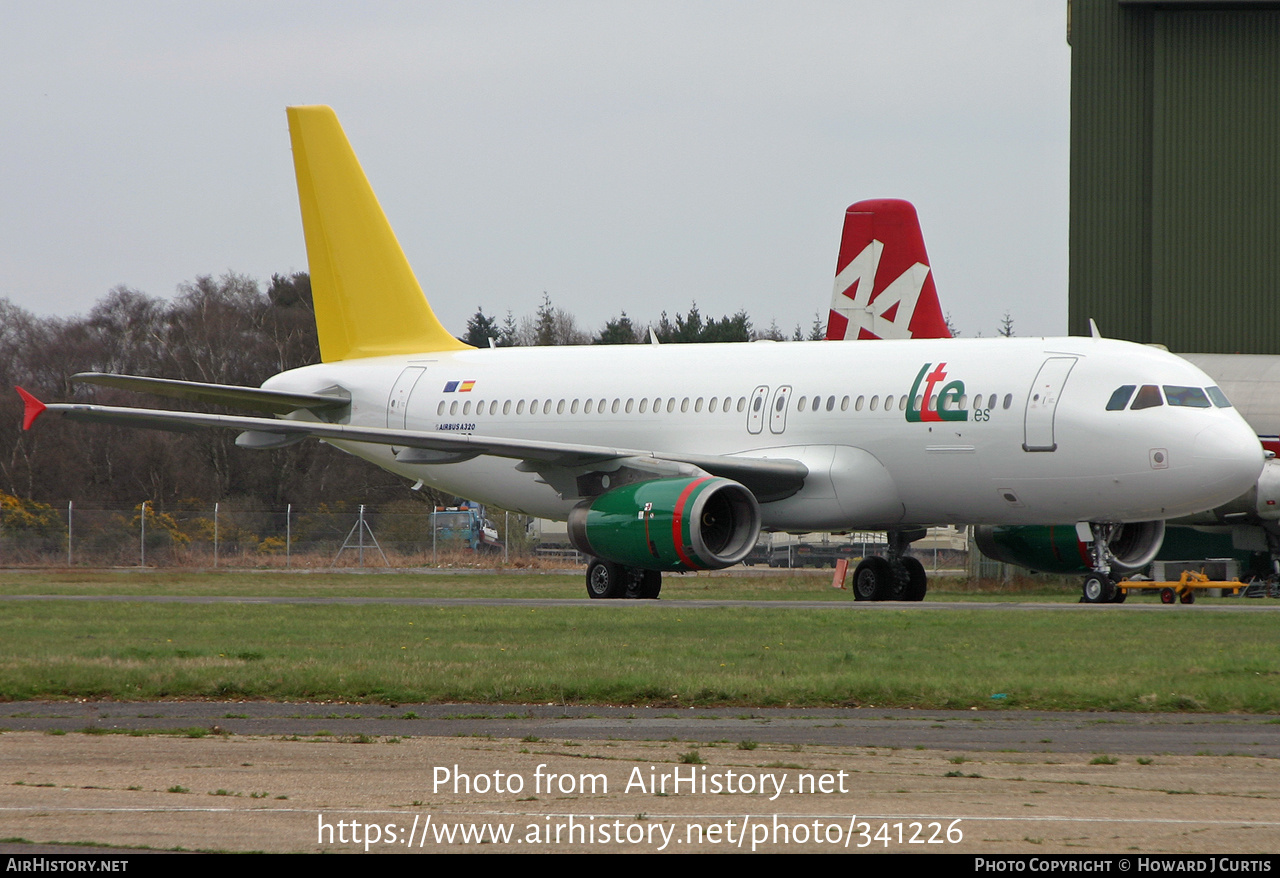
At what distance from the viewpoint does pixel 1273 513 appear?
33281 millimetres

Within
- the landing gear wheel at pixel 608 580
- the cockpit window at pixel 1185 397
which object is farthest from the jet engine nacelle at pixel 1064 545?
the landing gear wheel at pixel 608 580

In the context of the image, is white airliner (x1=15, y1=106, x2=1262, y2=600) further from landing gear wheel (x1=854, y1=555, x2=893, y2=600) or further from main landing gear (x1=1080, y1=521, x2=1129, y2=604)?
main landing gear (x1=1080, y1=521, x2=1129, y2=604)

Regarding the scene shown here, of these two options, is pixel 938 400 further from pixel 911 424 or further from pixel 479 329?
pixel 479 329

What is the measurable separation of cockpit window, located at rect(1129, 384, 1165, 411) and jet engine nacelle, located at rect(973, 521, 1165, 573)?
227cm

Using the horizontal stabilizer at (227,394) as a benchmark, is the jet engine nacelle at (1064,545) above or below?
below

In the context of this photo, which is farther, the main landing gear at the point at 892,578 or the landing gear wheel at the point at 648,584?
the main landing gear at the point at 892,578

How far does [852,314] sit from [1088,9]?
1041 cm

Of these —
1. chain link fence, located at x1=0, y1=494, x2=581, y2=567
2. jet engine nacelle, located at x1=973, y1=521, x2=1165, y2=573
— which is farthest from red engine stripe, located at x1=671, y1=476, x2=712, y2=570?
chain link fence, located at x1=0, y1=494, x2=581, y2=567

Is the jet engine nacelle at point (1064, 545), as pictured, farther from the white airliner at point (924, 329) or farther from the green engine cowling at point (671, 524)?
the white airliner at point (924, 329)

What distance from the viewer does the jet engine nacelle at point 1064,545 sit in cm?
2319

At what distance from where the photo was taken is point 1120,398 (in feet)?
70.2

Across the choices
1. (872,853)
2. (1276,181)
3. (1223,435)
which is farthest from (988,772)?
(1276,181)

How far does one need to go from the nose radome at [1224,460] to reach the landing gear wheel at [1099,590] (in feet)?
6.05

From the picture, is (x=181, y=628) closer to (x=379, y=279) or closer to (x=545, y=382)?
(x=545, y=382)
